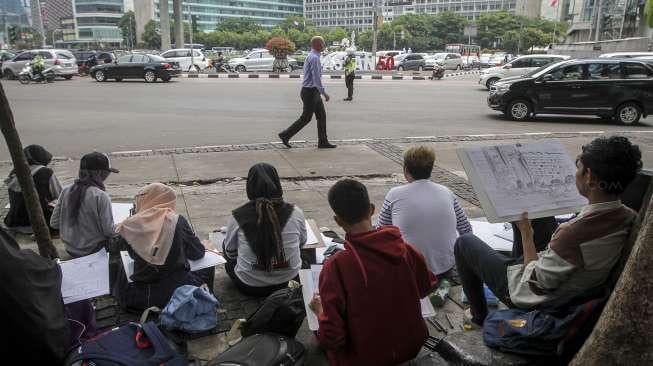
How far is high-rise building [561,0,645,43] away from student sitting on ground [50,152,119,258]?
4745cm

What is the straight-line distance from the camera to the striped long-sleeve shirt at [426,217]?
11.6 ft

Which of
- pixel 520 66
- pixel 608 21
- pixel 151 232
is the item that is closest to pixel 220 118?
pixel 151 232

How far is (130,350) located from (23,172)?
174 cm

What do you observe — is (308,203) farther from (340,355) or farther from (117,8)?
(117,8)

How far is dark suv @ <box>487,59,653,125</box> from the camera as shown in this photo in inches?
482

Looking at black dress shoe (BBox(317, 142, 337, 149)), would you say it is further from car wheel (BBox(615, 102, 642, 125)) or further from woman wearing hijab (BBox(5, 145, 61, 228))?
car wheel (BBox(615, 102, 642, 125))

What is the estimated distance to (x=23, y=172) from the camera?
3.52m

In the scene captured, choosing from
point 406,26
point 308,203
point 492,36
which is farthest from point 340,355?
point 406,26

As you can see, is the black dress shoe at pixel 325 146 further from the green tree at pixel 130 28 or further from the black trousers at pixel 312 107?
the green tree at pixel 130 28

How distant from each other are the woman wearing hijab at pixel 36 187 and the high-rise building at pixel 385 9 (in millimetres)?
115048

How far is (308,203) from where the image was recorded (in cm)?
611

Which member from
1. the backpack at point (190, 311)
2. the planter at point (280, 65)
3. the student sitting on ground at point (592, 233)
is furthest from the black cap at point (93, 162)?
the planter at point (280, 65)

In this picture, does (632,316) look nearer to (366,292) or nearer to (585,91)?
(366,292)

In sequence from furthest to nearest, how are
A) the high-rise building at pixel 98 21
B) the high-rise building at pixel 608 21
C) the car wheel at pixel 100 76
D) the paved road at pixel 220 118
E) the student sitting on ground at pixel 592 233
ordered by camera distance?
the high-rise building at pixel 98 21
the high-rise building at pixel 608 21
the car wheel at pixel 100 76
the paved road at pixel 220 118
the student sitting on ground at pixel 592 233
